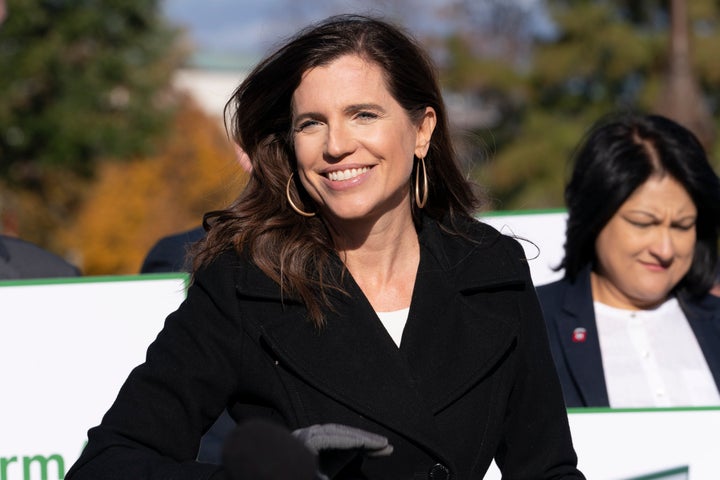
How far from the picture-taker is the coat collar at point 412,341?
102 inches

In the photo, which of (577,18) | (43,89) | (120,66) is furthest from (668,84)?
(43,89)

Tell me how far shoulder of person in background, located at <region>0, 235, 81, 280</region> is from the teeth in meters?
2.05

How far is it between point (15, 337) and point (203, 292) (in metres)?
1.41

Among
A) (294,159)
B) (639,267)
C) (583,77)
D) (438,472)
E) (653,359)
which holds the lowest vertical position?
(438,472)

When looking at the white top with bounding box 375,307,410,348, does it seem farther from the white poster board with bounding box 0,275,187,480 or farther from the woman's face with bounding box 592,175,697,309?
the woman's face with bounding box 592,175,697,309

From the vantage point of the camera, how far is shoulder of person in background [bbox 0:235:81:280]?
437cm

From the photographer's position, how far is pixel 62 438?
3.74m

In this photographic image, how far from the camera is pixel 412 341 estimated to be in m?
2.71

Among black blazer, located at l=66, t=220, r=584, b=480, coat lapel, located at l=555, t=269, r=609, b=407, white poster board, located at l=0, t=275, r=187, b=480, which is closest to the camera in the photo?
black blazer, located at l=66, t=220, r=584, b=480

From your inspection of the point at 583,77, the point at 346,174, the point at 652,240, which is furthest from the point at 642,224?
the point at 583,77

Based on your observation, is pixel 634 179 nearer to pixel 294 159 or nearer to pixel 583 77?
pixel 294 159

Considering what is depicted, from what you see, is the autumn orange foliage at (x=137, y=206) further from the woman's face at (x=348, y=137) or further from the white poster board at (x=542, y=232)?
the woman's face at (x=348, y=137)

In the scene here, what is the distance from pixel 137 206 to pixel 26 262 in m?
23.4

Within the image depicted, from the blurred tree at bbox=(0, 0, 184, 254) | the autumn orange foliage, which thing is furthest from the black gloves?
the autumn orange foliage
